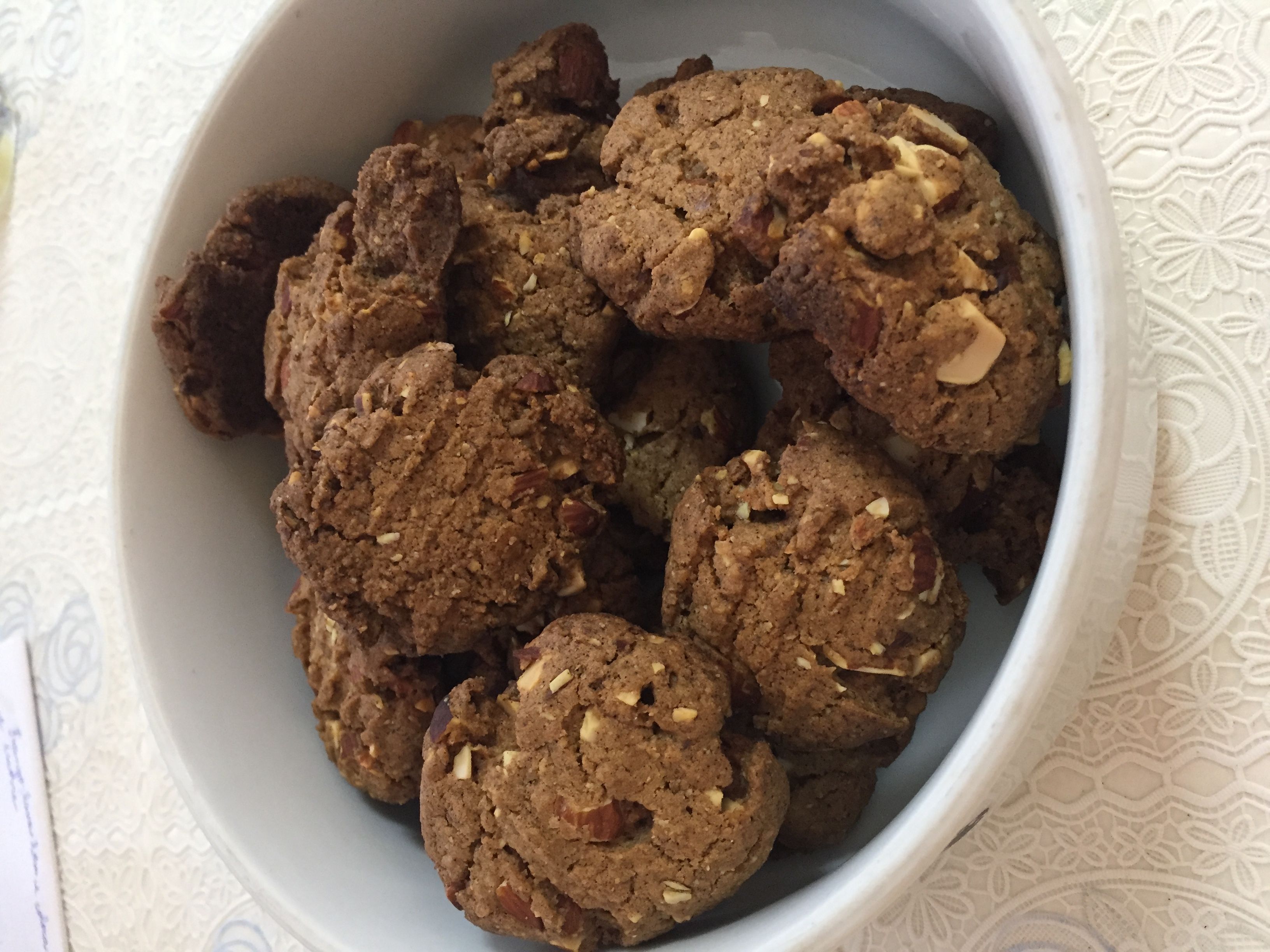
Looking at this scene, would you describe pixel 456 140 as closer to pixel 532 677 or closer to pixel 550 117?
pixel 550 117

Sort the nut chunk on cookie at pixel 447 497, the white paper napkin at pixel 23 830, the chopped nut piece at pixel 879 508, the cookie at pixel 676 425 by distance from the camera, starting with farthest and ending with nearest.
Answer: the white paper napkin at pixel 23 830 → the cookie at pixel 676 425 → the nut chunk on cookie at pixel 447 497 → the chopped nut piece at pixel 879 508

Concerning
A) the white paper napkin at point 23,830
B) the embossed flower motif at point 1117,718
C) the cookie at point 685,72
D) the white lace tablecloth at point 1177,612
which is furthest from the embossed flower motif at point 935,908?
the white paper napkin at point 23,830

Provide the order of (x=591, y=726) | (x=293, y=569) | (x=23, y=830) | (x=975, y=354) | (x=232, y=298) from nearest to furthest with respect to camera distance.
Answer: (x=975, y=354) < (x=591, y=726) < (x=232, y=298) < (x=293, y=569) < (x=23, y=830)

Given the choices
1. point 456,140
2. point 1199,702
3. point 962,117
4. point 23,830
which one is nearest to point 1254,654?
point 1199,702

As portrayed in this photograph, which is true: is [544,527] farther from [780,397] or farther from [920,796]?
[920,796]

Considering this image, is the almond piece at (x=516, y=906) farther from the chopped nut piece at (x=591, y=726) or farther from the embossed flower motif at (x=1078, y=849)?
the embossed flower motif at (x=1078, y=849)
